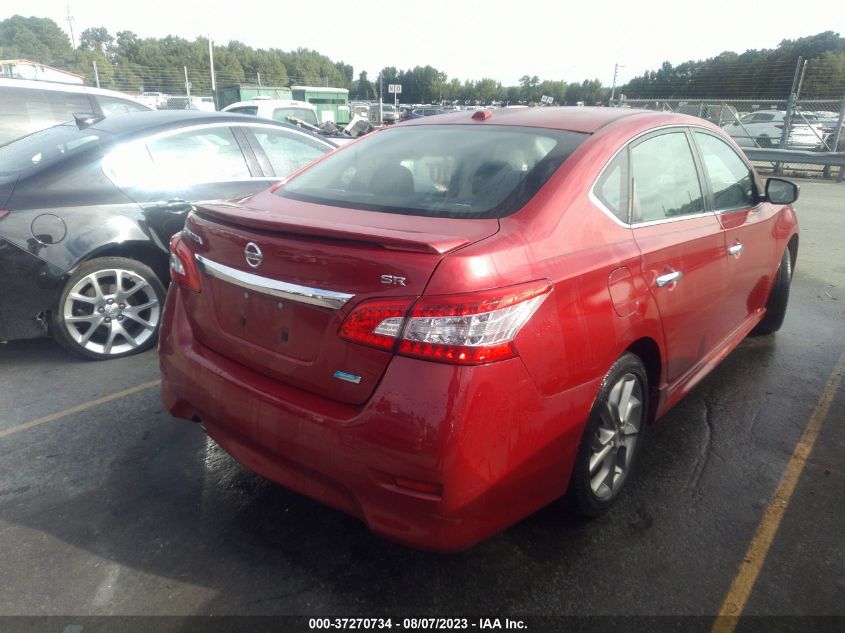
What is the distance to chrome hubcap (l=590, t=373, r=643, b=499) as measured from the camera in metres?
2.45

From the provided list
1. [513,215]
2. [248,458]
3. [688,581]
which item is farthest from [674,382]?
[248,458]

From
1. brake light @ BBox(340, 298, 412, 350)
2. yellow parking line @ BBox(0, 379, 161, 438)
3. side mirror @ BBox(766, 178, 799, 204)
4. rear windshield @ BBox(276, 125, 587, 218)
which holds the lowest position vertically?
yellow parking line @ BBox(0, 379, 161, 438)

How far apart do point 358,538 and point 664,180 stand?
209cm

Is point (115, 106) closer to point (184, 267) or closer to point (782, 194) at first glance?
point (184, 267)

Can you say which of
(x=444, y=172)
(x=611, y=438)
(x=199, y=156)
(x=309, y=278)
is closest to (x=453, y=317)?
(x=309, y=278)

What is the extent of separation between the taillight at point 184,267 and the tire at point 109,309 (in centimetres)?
155

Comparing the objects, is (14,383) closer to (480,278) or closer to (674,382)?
(480,278)

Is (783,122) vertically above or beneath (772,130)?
above

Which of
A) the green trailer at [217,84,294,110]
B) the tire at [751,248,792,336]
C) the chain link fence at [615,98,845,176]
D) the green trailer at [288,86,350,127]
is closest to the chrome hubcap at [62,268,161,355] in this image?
the tire at [751,248,792,336]

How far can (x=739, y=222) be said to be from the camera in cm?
342

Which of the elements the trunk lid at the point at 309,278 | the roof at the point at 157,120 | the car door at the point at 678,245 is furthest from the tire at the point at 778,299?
the roof at the point at 157,120

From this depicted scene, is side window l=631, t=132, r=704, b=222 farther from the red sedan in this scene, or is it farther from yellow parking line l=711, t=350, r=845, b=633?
yellow parking line l=711, t=350, r=845, b=633

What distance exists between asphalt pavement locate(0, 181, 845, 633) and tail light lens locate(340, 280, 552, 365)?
3.09ft

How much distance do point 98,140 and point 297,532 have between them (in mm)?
3183
